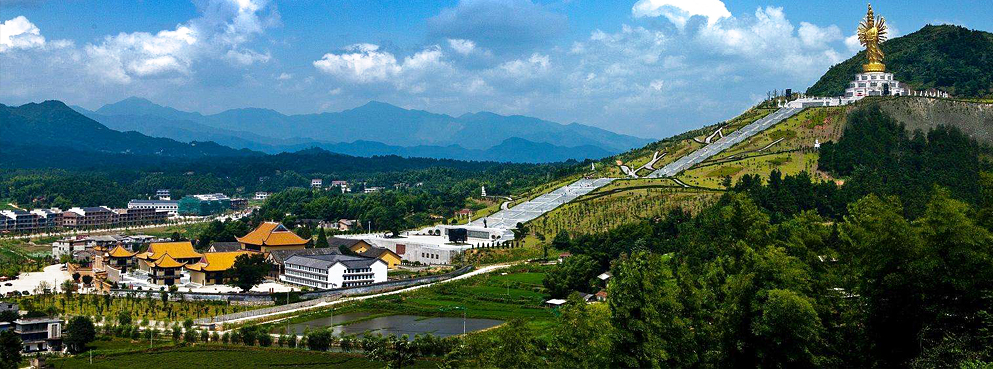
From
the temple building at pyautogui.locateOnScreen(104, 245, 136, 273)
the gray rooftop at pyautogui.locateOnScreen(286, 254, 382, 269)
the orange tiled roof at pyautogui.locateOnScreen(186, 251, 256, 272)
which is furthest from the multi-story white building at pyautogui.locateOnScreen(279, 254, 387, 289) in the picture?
the temple building at pyautogui.locateOnScreen(104, 245, 136, 273)

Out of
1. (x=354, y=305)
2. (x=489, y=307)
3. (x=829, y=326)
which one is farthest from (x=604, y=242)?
(x=829, y=326)

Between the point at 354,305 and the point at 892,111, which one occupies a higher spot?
the point at 892,111

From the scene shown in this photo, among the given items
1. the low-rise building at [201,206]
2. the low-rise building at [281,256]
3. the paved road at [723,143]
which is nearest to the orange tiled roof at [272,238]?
the low-rise building at [281,256]

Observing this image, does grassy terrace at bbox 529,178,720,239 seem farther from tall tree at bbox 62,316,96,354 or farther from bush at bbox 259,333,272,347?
tall tree at bbox 62,316,96,354

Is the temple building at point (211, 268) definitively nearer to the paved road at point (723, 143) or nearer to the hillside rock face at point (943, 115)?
the paved road at point (723, 143)

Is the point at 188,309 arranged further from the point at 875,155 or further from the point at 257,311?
the point at 875,155

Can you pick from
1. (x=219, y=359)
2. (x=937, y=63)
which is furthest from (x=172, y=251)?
(x=937, y=63)
